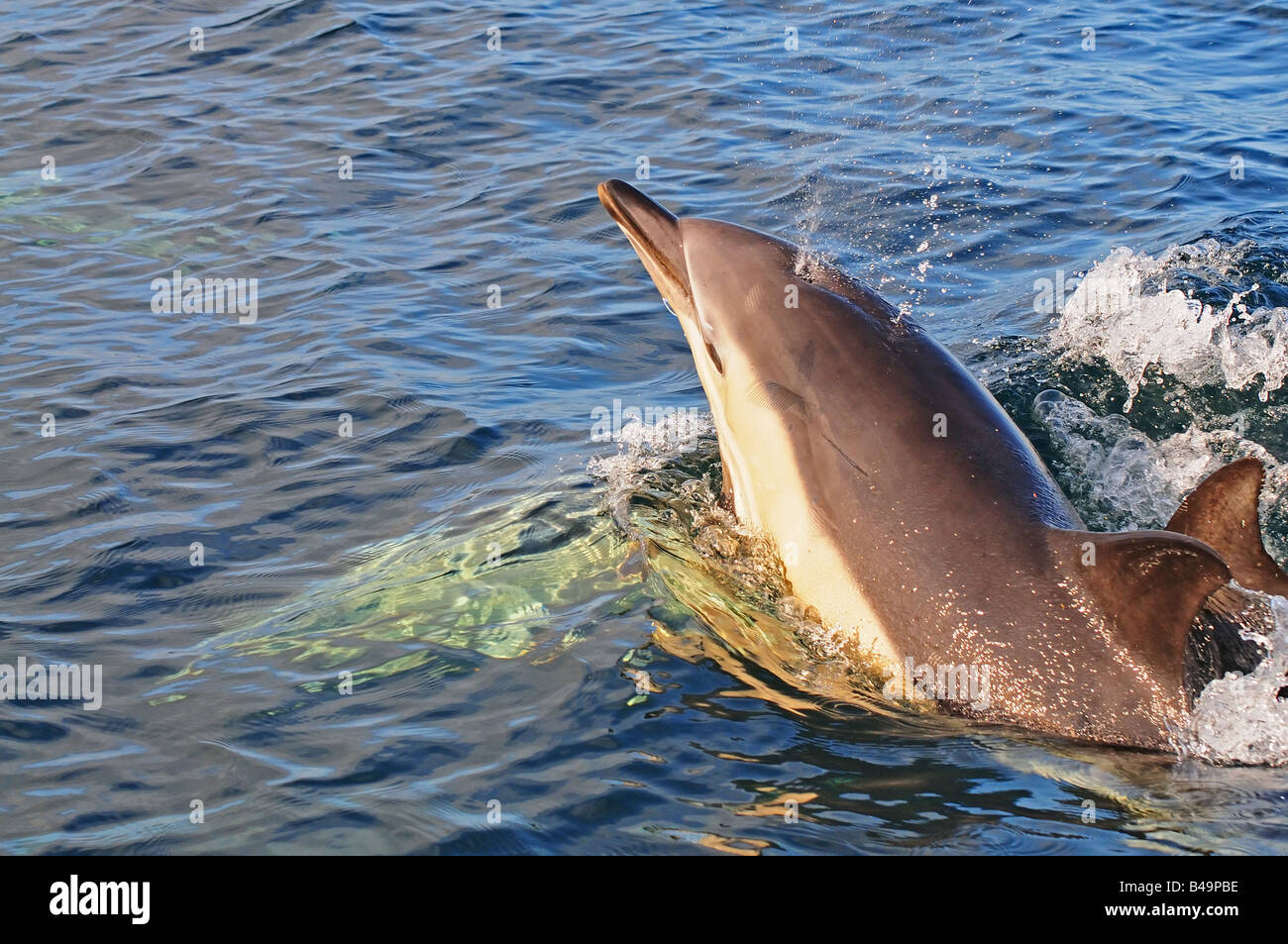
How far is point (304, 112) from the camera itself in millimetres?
15859

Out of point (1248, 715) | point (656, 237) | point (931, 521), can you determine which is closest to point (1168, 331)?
point (656, 237)

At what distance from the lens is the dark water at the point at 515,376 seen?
16.5ft

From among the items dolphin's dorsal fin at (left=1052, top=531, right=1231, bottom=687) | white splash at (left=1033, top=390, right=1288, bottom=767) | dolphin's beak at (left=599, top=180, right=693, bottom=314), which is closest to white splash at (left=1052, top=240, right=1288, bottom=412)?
white splash at (left=1033, top=390, right=1288, bottom=767)

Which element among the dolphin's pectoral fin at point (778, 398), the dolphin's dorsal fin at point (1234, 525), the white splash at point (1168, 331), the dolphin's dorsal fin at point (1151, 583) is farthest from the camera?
the white splash at point (1168, 331)

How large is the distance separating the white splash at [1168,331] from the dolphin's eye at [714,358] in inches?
142

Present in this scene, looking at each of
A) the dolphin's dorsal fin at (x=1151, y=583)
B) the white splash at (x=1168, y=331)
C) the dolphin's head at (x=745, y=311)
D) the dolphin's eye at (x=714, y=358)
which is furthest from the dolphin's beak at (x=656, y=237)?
→ the white splash at (x=1168, y=331)

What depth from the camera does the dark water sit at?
5020 millimetres

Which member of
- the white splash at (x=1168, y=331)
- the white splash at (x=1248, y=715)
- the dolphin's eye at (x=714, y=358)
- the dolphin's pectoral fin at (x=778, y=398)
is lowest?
the white splash at (x=1248, y=715)

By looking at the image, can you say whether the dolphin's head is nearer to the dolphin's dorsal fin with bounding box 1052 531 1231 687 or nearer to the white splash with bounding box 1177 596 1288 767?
the dolphin's dorsal fin with bounding box 1052 531 1231 687

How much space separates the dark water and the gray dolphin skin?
259mm

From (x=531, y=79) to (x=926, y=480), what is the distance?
12.5 meters

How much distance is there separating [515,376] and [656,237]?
3.61m

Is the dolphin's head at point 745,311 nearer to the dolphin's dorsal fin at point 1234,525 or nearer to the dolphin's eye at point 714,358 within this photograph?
the dolphin's eye at point 714,358
